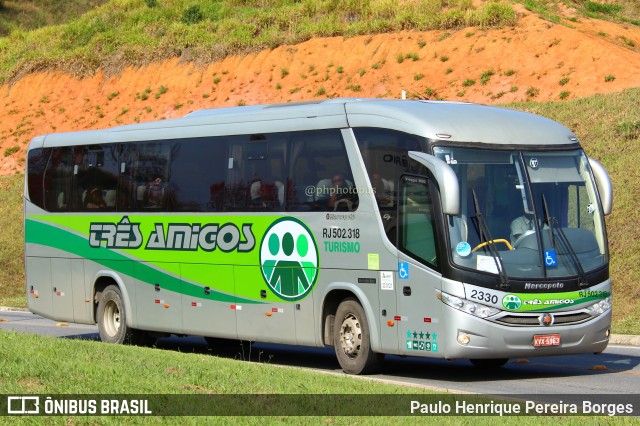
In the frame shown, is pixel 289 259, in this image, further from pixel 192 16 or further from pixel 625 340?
pixel 192 16

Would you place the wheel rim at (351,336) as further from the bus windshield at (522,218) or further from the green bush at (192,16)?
the green bush at (192,16)

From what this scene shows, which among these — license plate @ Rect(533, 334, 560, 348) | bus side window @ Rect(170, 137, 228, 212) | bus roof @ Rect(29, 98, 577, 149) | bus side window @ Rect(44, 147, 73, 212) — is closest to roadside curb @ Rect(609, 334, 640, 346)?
bus roof @ Rect(29, 98, 577, 149)

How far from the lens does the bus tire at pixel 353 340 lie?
14969 millimetres

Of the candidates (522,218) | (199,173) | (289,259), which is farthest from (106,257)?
(522,218)

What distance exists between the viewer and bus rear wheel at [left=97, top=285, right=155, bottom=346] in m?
19.5

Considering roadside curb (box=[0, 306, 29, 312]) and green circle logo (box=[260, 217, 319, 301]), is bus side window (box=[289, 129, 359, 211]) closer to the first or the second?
green circle logo (box=[260, 217, 319, 301])

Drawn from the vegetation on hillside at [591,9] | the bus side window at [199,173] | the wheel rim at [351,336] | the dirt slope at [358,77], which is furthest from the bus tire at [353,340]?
the vegetation on hillside at [591,9]

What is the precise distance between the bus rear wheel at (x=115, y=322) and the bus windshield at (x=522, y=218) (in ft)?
25.4

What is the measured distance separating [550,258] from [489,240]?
2.87ft

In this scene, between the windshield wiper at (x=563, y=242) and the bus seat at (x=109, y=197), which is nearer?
the windshield wiper at (x=563, y=242)

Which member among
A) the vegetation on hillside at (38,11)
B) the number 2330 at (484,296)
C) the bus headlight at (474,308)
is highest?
the vegetation on hillside at (38,11)

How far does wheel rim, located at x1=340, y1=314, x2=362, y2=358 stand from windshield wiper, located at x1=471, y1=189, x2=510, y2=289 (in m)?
2.34

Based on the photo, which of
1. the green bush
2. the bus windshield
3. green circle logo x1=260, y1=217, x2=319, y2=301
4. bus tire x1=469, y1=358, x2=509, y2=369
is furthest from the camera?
the green bush

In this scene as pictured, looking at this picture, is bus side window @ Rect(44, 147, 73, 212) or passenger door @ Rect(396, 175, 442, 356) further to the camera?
bus side window @ Rect(44, 147, 73, 212)
